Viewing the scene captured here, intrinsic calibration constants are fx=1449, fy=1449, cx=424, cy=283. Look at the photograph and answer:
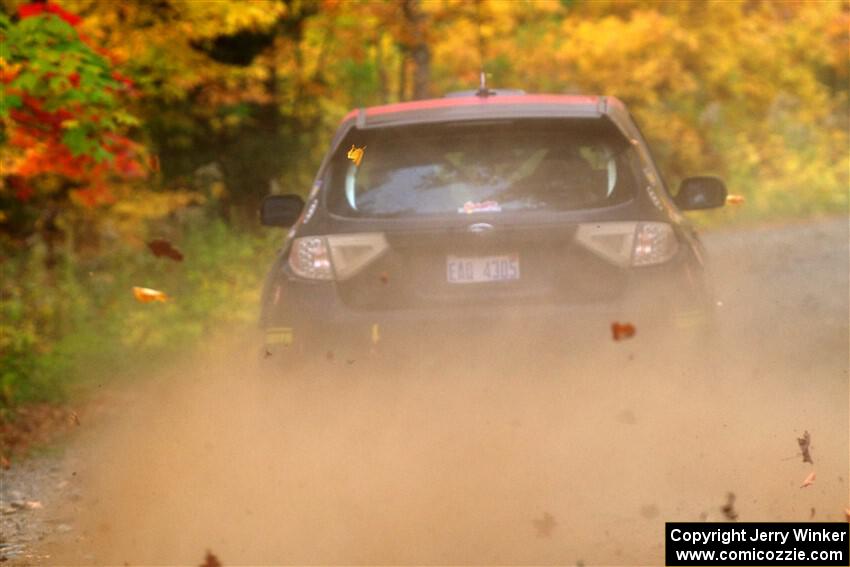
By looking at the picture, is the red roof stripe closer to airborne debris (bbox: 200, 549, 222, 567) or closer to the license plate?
the license plate

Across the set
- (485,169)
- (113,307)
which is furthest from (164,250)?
(485,169)

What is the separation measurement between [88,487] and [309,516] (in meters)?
2.07

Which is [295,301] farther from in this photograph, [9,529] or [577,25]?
[577,25]

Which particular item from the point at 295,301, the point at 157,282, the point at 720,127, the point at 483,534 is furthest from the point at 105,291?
the point at 720,127

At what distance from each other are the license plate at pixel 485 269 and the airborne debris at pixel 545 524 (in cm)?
106

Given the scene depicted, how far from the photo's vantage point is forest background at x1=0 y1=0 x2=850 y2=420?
37.9 feet

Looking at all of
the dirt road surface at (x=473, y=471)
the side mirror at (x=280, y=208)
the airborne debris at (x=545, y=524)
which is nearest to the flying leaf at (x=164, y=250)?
the side mirror at (x=280, y=208)

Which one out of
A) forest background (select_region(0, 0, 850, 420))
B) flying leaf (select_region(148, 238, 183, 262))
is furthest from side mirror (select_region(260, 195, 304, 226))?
flying leaf (select_region(148, 238, 183, 262))

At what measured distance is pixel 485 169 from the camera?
657 cm

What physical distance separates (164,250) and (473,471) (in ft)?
36.2

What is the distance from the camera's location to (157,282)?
1566 cm

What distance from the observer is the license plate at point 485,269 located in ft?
20.9

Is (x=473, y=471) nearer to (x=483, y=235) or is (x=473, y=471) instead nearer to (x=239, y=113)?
(x=483, y=235)

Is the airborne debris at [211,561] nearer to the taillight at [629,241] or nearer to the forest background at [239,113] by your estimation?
the taillight at [629,241]
